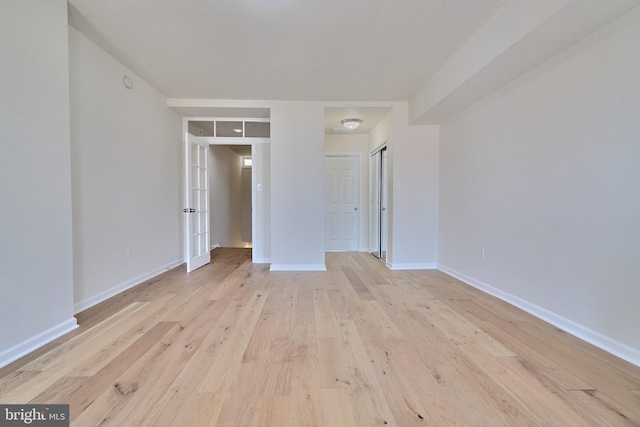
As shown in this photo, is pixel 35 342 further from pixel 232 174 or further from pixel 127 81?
pixel 232 174

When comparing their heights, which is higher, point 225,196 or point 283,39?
point 283,39

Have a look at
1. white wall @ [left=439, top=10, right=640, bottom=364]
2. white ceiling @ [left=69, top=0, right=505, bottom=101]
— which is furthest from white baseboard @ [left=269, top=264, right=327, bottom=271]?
white ceiling @ [left=69, top=0, right=505, bottom=101]

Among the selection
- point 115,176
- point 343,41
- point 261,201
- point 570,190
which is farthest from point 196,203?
point 570,190

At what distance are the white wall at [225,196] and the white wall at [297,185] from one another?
2.35m

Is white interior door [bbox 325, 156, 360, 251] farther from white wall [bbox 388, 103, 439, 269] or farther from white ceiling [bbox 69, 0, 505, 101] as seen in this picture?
white ceiling [bbox 69, 0, 505, 101]

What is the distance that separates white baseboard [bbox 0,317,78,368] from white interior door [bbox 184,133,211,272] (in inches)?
67.6

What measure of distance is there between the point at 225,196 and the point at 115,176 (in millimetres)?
3531

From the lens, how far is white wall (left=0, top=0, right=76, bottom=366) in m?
1.56

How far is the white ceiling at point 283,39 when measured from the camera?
6.60ft

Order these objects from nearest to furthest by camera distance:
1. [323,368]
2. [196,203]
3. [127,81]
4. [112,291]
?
1. [323,368]
2. [112,291]
3. [127,81]
4. [196,203]

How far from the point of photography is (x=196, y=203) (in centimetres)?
396

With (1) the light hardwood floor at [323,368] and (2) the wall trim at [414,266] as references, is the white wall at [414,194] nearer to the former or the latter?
(2) the wall trim at [414,266]

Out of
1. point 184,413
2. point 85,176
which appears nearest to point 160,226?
point 85,176

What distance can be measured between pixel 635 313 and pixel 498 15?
2312 millimetres
